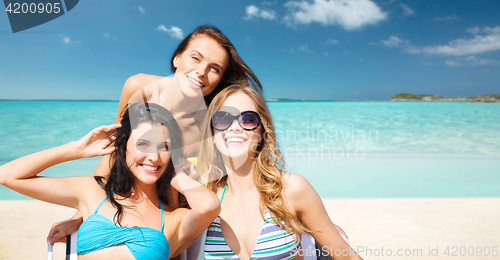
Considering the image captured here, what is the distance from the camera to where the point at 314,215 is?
6.51 ft

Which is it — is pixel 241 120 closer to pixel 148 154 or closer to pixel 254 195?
pixel 254 195

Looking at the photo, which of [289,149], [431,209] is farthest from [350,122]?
[431,209]

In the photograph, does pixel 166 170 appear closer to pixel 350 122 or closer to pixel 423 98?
pixel 350 122

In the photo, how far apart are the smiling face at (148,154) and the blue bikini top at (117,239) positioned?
1.12 feet

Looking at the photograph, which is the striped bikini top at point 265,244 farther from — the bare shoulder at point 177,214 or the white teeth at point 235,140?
the white teeth at point 235,140

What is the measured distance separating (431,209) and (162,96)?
529 centimetres

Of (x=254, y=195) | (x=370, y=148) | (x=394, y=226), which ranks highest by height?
(x=254, y=195)

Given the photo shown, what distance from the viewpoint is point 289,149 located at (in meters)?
13.0

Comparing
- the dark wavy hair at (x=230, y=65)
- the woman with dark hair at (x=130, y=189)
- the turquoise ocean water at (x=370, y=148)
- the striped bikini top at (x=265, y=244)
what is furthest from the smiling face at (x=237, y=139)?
the turquoise ocean water at (x=370, y=148)

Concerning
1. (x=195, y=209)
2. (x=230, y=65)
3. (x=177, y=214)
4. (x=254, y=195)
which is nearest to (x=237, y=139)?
(x=254, y=195)

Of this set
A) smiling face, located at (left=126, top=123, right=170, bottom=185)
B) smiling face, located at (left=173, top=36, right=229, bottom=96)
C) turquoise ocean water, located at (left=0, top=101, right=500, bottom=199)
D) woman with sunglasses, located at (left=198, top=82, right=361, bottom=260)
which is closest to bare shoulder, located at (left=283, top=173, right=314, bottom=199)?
woman with sunglasses, located at (left=198, top=82, right=361, bottom=260)

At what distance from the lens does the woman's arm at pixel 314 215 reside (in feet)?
6.46

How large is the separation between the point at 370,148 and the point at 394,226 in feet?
32.2

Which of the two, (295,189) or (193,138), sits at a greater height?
(193,138)
